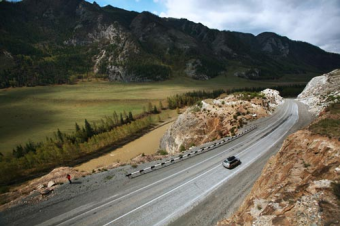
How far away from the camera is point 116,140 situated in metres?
76.1

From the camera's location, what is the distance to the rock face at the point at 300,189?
32.5 ft

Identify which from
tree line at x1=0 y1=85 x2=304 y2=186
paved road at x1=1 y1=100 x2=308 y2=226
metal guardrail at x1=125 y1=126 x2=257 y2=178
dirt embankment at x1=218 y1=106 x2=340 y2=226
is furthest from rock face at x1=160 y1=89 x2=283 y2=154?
tree line at x1=0 y1=85 x2=304 y2=186

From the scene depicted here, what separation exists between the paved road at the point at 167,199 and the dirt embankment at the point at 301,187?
320 centimetres

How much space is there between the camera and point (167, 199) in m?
19.3

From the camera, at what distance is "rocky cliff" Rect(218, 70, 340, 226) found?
9.97 meters

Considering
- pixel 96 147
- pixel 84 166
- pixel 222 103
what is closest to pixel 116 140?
pixel 96 147

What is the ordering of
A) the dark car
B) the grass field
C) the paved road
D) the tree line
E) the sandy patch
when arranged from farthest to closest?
the grass field → the sandy patch → the tree line → the dark car → the paved road

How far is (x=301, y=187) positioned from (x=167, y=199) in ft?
40.8

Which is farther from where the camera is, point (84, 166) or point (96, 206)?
point (84, 166)

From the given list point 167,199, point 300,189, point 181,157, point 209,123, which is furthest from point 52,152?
point 300,189

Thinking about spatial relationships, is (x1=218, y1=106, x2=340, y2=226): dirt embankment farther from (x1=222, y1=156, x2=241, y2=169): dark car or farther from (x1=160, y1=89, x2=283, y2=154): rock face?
(x1=160, y1=89, x2=283, y2=154): rock face

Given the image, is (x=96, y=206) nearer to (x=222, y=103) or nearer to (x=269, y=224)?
(x=269, y=224)

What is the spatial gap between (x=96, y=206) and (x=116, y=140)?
2348 inches

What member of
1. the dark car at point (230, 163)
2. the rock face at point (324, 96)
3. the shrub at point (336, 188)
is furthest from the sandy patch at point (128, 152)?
the rock face at point (324, 96)
